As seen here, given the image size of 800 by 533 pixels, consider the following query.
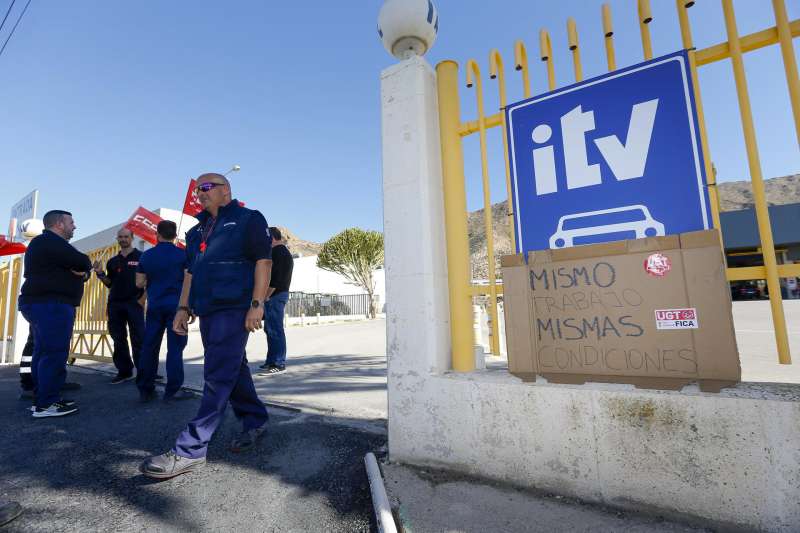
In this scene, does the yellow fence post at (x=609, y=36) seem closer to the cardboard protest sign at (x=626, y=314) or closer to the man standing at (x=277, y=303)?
the cardboard protest sign at (x=626, y=314)

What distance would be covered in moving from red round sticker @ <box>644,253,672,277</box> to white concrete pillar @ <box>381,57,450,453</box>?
1044 mm

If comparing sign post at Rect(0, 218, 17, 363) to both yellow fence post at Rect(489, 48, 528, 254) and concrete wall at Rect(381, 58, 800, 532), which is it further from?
yellow fence post at Rect(489, 48, 528, 254)

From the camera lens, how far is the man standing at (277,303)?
4891 mm

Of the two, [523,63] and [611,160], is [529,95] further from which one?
[611,160]

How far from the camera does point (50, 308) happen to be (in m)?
3.37

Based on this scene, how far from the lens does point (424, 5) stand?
231 centimetres

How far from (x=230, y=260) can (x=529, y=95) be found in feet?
6.75

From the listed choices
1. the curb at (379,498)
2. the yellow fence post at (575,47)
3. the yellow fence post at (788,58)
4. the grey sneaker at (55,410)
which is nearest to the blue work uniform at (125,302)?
the grey sneaker at (55,410)

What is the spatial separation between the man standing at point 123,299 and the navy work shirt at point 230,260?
116 inches

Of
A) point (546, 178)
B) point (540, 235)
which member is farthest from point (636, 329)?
point (546, 178)

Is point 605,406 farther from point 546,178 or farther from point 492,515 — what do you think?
point 546,178

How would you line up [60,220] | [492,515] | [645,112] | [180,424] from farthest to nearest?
1. [60,220]
2. [180,424]
3. [645,112]
4. [492,515]

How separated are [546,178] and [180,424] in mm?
3248

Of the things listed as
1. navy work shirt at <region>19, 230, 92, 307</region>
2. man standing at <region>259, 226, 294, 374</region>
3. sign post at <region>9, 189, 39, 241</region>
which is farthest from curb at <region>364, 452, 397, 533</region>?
sign post at <region>9, 189, 39, 241</region>
